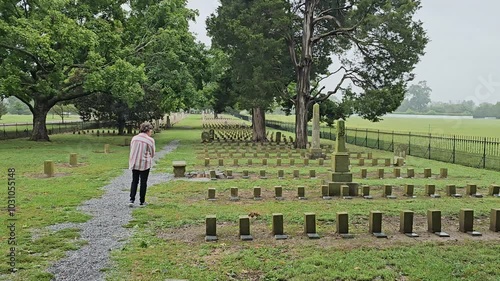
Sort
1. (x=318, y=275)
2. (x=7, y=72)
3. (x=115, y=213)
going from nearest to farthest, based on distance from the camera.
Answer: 1. (x=318, y=275)
2. (x=115, y=213)
3. (x=7, y=72)

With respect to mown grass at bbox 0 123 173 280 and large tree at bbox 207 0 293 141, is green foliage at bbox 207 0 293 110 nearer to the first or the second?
large tree at bbox 207 0 293 141

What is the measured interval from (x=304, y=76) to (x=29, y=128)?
31301 millimetres

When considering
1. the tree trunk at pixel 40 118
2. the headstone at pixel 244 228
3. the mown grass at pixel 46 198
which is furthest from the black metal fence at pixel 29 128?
the headstone at pixel 244 228

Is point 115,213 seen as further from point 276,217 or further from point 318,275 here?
point 318,275

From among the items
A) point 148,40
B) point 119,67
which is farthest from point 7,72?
point 148,40

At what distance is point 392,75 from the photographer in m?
26.3

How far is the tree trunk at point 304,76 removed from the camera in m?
27.7

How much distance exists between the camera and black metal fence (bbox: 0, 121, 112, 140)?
107 ft

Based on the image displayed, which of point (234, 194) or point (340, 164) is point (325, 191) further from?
point (234, 194)

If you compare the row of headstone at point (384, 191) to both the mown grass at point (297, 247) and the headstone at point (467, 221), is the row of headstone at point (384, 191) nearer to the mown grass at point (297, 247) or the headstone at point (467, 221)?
the mown grass at point (297, 247)

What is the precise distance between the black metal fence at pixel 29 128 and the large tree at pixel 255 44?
1713 cm

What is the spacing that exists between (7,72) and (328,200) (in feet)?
67.9

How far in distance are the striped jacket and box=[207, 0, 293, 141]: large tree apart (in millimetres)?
16817

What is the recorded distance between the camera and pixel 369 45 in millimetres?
25234
